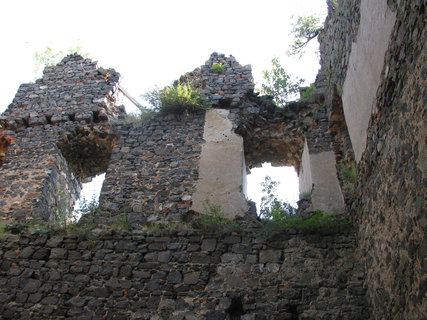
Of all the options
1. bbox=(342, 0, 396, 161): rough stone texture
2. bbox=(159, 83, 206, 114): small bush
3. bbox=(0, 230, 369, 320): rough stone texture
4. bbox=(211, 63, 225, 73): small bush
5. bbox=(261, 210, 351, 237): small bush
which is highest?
bbox=(211, 63, 225, 73): small bush

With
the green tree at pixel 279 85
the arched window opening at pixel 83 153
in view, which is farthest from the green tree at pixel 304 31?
the arched window opening at pixel 83 153

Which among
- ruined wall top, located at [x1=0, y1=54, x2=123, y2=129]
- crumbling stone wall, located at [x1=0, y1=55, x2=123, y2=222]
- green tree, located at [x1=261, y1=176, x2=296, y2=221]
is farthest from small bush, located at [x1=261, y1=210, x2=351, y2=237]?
ruined wall top, located at [x1=0, y1=54, x2=123, y2=129]

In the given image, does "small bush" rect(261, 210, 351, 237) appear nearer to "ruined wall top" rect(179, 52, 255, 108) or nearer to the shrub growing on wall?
"ruined wall top" rect(179, 52, 255, 108)

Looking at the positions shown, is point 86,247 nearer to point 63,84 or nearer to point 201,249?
point 201,249

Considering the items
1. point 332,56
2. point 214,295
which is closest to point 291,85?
point 332,56

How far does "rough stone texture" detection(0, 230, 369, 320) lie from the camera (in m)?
4.90

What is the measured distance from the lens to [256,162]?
25.4ft

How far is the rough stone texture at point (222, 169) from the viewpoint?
619cm

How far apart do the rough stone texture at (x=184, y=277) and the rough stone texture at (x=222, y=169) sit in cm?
68

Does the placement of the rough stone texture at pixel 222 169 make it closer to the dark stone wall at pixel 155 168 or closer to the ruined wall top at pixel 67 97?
the dark stone wall at pixel 155 168

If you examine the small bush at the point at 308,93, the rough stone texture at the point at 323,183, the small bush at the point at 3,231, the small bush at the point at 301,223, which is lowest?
the small bush at the point at 3,231

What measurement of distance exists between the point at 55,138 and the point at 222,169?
323 cm

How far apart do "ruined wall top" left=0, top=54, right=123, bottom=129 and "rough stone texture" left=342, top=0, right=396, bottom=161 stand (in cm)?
448

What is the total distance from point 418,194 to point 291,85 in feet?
16.7
